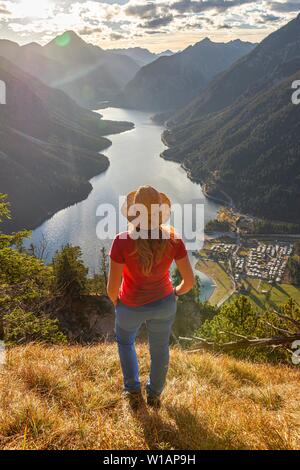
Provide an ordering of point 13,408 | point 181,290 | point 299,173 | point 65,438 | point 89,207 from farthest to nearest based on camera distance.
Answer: point 299,173, point 89,207, point 181,290, point 13,408, point 65,438

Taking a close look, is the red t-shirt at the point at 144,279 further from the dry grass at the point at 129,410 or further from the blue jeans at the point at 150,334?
the dry grass at the point at 129,410

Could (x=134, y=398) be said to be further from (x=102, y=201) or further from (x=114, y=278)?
(x=102, y=201)

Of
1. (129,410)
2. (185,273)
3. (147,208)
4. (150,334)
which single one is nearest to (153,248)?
(147,208)

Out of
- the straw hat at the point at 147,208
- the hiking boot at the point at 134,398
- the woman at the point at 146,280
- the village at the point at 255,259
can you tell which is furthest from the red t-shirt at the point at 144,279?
the village at the point at 255,259

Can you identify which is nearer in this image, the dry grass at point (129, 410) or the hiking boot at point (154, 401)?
the dry grass at point (129, 410)

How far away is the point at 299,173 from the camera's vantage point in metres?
196

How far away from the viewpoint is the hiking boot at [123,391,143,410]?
183 inches

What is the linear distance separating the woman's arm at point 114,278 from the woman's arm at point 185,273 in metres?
0.69

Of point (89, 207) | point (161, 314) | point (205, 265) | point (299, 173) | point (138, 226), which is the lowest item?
point (205, 265)

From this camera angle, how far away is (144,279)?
4402 mm

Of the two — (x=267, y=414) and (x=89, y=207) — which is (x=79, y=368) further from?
(x=89, y=207)

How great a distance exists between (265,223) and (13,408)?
149389 mm

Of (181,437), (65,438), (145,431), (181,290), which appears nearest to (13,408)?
(65,438)

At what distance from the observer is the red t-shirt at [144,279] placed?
14.0 ft
